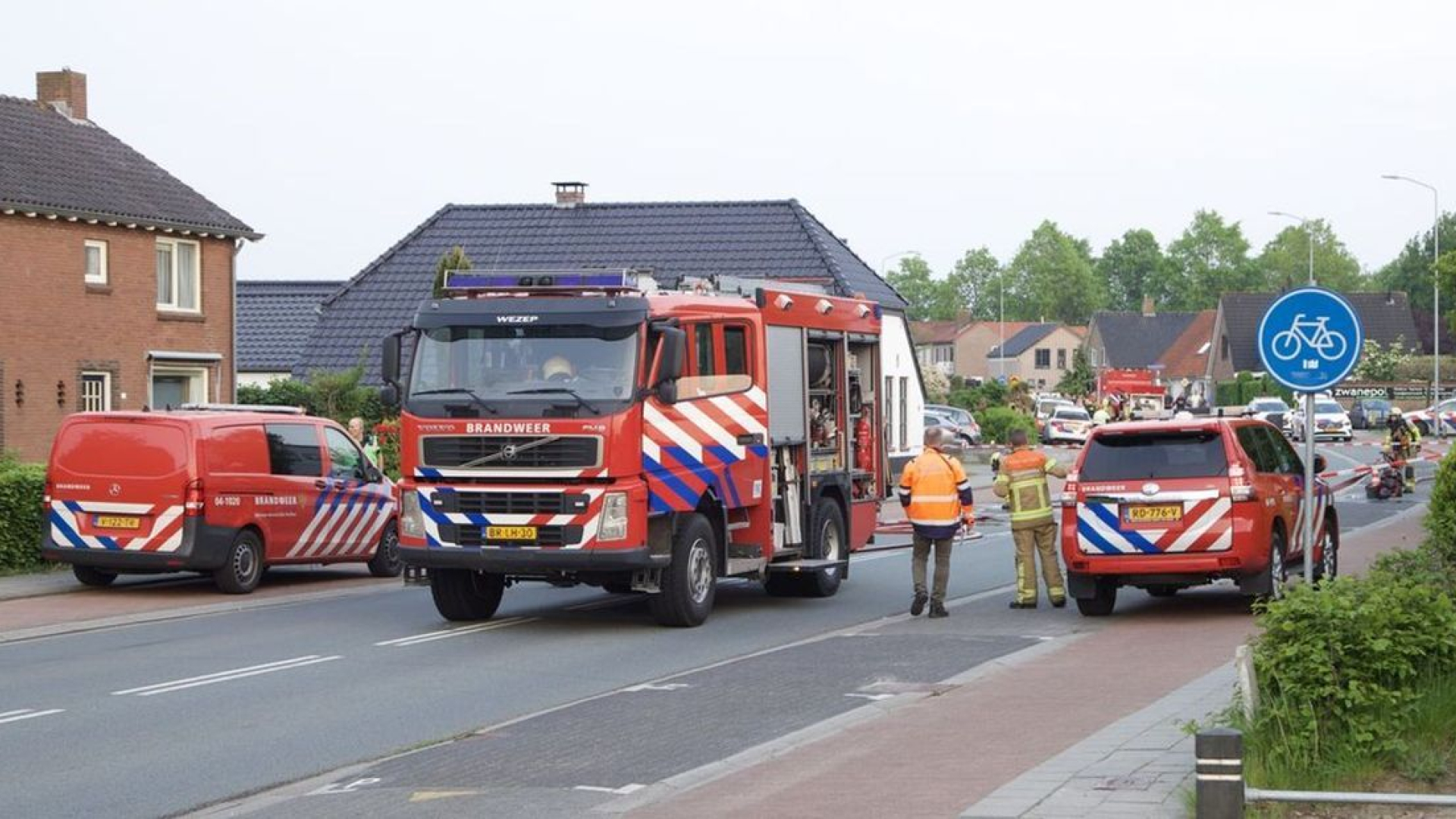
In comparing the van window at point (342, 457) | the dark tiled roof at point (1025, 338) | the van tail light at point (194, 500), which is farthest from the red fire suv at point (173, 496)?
the dark tiled roof at point (1025, 338)

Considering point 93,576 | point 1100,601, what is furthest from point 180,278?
point 1100,601

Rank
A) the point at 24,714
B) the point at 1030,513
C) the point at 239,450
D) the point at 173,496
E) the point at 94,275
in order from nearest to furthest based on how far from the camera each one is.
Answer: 1. the point at 24,714
2. the point at 1030,513
3. the point at 173,496
4. the point at 239,450
5. the point at 94,275

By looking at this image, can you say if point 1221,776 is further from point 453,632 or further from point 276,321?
point 276,321

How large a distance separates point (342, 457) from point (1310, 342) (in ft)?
45.9

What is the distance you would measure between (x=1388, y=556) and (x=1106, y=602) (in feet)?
16.8

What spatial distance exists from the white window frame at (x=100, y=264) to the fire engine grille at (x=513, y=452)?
21301mm

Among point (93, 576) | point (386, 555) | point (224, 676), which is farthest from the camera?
point (386, 555)

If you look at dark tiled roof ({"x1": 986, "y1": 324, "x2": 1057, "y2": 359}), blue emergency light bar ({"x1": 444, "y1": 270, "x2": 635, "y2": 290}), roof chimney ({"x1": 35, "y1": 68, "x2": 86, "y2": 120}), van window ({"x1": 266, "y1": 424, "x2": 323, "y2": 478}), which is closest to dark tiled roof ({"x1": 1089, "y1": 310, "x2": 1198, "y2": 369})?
dark tiled roof ({"x1": 986, "y1": 324, "x2": 1057, "y2": 359})

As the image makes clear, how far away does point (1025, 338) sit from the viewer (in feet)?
583

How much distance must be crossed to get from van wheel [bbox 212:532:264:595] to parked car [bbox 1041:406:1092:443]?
44.1 metres

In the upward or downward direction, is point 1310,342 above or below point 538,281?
below

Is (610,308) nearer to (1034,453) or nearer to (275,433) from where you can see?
(1034,453)

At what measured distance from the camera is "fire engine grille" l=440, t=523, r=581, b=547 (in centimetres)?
1705

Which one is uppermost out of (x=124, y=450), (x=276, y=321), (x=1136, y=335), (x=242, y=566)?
(x=1136, y=335)
